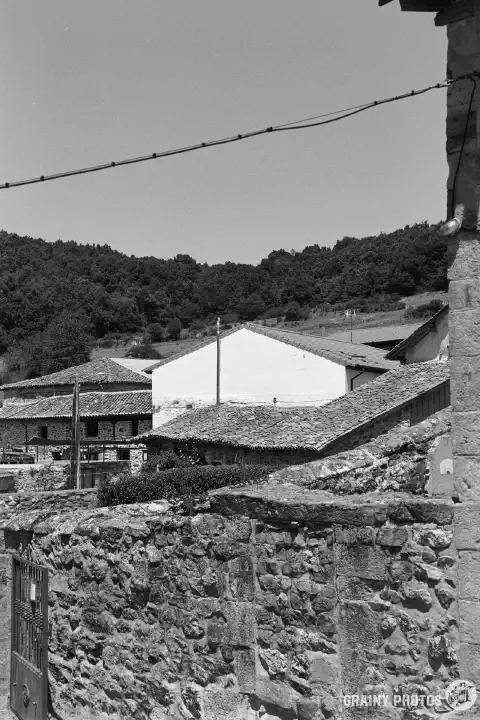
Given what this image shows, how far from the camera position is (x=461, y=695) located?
398 cm

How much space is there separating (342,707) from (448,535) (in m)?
1.24

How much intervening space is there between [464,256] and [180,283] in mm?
94510

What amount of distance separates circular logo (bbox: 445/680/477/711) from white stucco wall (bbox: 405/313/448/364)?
1922cm

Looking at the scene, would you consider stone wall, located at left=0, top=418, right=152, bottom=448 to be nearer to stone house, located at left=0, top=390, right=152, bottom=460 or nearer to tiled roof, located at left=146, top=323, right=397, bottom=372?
stone house, located at left=0, top=390, right=152, bottom=460

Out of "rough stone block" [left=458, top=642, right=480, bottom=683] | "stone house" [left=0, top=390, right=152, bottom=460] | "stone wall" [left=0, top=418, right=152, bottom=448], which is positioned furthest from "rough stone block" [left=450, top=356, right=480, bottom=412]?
"stone wall" [left=0, top=418, right=152, bottom=448]

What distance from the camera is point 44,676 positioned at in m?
6.82

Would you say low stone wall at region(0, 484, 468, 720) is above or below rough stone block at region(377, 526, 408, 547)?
below

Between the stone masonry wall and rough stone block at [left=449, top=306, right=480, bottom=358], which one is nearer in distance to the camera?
the stone masonry wall

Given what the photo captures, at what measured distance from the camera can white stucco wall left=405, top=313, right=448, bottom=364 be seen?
22.7 metres

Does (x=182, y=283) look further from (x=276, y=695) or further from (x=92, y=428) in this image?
(x=276, y=695)

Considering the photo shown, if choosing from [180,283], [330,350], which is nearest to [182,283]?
[180,283]

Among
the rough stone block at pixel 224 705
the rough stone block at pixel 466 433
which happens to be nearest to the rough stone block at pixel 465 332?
the rough stone block at pixel 466 433

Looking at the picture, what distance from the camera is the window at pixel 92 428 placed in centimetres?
4175

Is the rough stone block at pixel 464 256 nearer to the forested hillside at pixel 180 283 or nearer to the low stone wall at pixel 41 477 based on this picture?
the low stone wall at pixel 41 477
